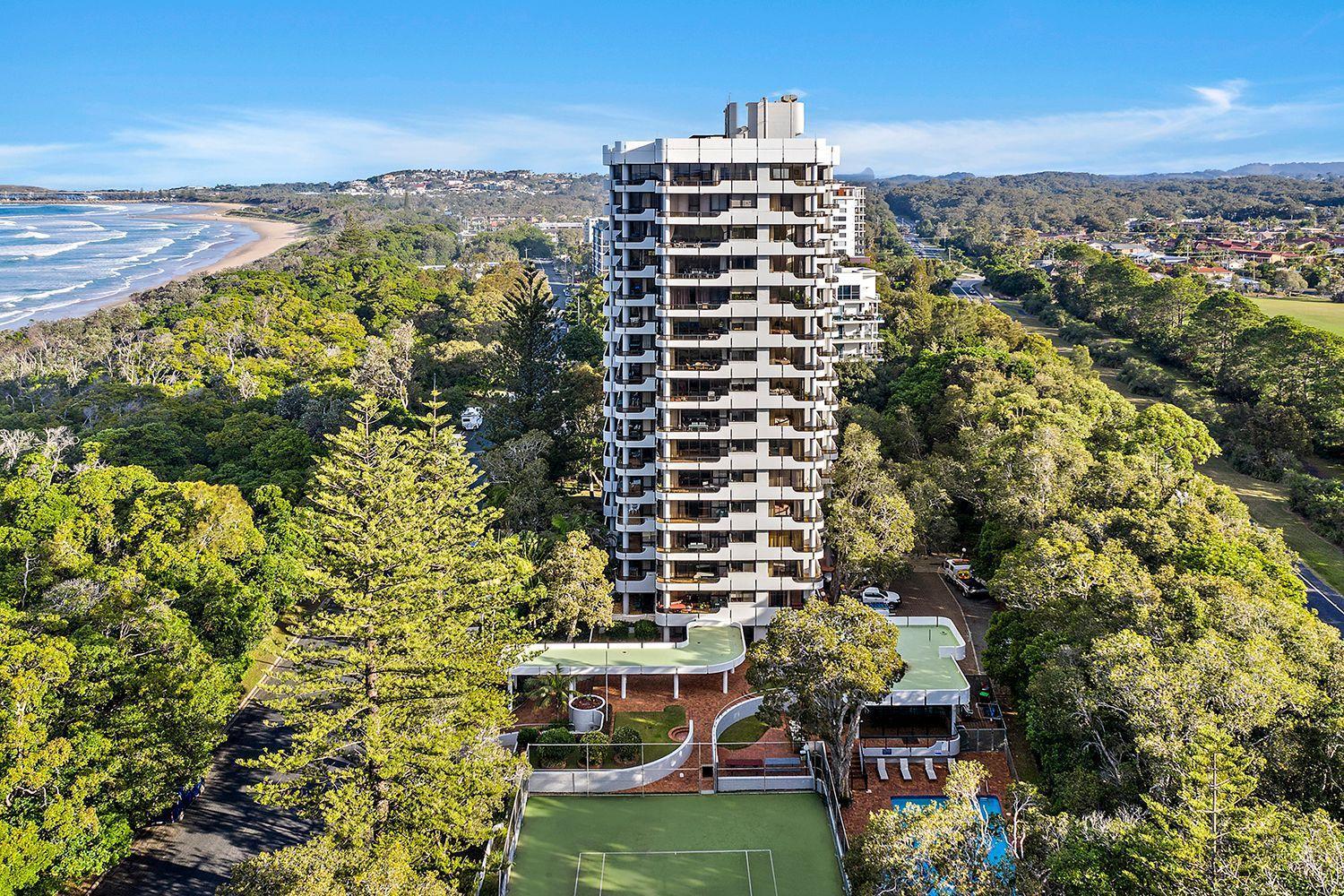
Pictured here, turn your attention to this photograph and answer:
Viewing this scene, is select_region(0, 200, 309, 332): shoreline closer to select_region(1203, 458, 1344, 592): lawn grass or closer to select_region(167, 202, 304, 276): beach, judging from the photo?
select_region(167, 202, 304, 276): beach

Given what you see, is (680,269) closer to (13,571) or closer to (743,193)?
(743,193)

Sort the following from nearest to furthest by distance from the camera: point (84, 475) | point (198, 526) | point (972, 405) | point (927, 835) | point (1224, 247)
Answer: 1. point (927, 835)
2. point (198, 526)
3. point (84, 475)
4. point (972, 405)
5. point (1224, 247)

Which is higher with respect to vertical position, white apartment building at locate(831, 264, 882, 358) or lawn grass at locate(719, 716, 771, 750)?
white apartment building at locate(831, 264, 882, 358)

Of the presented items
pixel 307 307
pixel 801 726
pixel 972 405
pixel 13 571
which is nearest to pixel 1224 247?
pixel 972 405

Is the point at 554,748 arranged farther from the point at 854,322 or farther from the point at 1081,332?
the point at 1081,332

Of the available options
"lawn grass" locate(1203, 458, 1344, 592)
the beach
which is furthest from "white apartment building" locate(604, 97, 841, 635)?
the beach

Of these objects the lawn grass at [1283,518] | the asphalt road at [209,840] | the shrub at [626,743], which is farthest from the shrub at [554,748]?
the lawn grass at [1283,518]
